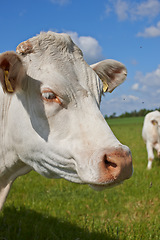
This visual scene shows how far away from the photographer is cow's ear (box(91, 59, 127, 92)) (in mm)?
3137

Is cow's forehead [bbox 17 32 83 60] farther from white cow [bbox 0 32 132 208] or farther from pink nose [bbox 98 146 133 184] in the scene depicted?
pink nose [bbox 98 146 133 184]

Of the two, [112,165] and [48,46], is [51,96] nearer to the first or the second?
[48,46]

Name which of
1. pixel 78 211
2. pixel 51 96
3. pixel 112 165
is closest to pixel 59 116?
pixel 51 96

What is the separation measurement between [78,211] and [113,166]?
3.22 metres

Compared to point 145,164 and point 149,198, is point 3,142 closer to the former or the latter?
point 149,198

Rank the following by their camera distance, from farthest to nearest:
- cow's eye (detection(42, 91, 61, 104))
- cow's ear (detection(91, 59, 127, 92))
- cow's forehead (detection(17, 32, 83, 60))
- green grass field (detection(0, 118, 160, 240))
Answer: green grass field (detection(0, 118, 160, 240))
cow's ear (detection(91, 59, 127, 92))
cow's forehead (detection(17, 32, 83, 60))
cow's eye (detection(42, 91, 61, 104))

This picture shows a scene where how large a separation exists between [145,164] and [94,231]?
646cm

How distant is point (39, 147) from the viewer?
7.68 ft

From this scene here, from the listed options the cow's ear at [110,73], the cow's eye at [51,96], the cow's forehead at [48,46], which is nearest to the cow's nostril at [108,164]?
the cow's eye at [51,96]

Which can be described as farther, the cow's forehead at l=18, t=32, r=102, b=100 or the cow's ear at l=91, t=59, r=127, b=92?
the cow's ear at l=91, t=59, r=127, b=92

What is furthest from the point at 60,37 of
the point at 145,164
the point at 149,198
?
the point at 145,164

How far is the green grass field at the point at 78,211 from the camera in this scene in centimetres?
369

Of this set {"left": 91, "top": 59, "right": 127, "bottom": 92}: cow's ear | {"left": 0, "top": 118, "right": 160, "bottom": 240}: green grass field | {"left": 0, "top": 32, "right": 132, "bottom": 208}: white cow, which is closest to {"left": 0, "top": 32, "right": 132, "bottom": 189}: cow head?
{"left": 0, "top": 32, "right": 132, "bottom": 208}: white cow

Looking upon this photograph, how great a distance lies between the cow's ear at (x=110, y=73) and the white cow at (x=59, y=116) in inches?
25.6
